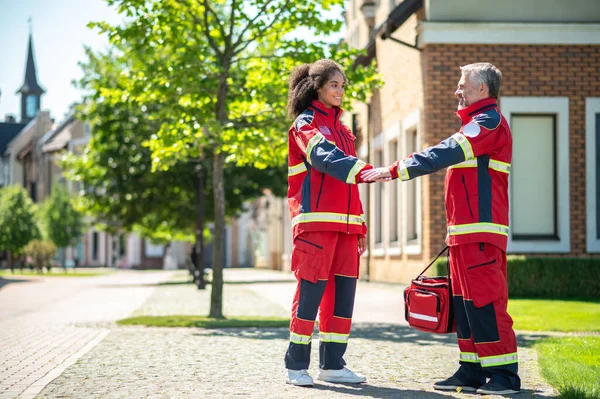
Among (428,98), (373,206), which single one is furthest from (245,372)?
(373,206)

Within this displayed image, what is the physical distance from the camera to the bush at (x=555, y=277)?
1575cm

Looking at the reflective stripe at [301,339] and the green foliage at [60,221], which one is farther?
the green foliage at [60,221]

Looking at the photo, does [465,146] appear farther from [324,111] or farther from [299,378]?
[299,378]

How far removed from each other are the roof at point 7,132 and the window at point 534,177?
8784cm

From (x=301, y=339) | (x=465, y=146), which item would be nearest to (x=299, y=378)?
(x=301, y=339)

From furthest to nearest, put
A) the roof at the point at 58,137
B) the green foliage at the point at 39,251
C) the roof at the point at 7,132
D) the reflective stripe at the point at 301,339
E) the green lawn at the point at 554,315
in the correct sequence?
the roof at the point at 7,132, the roof at the point at 58,137, the green foliage at the point at 39,251, the green lawn at the point at 554,315, the reflective stripe at the point at 301,339

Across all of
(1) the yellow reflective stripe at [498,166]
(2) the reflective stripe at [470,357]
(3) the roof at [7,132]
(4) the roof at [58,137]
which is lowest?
(2) the reflective stripe at [470,357]

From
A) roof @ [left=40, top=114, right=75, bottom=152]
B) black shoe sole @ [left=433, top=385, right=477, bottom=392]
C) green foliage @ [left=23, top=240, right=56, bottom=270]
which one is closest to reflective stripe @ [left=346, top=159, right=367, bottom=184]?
black shoe sole @ [left=433, top=385, right=477, bottom=392]

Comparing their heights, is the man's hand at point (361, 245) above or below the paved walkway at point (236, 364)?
above

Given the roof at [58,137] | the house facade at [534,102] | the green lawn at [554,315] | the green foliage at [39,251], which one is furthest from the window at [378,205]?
the roof at [58,137]

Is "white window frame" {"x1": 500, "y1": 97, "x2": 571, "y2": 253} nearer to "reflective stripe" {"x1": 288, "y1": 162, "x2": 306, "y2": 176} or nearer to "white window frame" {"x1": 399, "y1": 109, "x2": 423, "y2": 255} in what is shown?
"white window frame" {"x1": 399, "y1": 109, "x2": 423, "y2": 255}

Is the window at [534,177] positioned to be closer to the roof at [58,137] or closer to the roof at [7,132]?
the roof at [58,137]

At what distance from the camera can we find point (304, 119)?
20.8 ft

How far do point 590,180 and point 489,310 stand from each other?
12896mm
